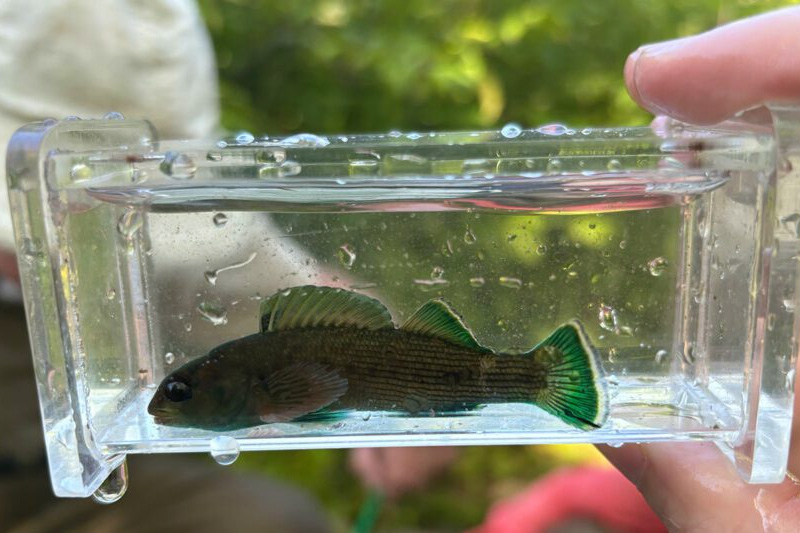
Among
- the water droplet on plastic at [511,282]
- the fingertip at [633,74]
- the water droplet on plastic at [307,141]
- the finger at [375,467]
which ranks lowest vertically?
the finger at [375,467]

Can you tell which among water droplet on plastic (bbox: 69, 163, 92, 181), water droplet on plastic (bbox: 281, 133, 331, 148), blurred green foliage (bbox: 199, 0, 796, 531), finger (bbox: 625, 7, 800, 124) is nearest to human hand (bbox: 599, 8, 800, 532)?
finger (bbox: 625, 7, 800, 124)

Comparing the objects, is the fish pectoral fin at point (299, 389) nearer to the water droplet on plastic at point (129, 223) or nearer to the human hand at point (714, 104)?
the water droplet on plastic at point (129, 223)

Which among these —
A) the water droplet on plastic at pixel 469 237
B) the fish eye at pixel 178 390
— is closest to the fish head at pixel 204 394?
the fish eye at pixel 178 390

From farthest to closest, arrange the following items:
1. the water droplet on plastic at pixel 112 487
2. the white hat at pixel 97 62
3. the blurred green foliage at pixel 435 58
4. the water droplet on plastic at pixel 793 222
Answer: the blurred green foliage at pixel 435 58, the white hat at pixel 97 62, the water droplet on plastic at pixel 112 487, the water droplet on plastic at pixel 793 222

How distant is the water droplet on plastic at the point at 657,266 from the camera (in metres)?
0.67

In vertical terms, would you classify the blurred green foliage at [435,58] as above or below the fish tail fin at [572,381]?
above

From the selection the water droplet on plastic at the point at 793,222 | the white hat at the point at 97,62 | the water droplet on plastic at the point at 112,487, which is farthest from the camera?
the white hat at the point at 97,62

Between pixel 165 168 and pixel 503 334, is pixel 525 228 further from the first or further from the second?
pixel 165 168

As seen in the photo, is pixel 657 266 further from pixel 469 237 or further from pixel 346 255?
pixel 346 255

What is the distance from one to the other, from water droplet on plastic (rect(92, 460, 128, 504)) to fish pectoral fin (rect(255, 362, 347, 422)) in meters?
0.20

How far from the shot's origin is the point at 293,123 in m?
2.00

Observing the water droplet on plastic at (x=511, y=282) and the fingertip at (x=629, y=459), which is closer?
the water droplet on plastic at (x=511, y=282)

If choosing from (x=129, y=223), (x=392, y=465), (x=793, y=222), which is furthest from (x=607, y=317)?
(x=392, y=465)

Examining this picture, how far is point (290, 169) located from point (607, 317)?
1.15 ft
